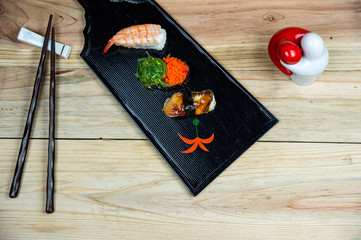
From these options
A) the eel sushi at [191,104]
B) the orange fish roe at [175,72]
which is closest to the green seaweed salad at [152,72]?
the orange fish roe at [175,72]

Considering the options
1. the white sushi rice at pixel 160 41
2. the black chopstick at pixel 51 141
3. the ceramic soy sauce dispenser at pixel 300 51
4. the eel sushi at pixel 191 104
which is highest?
the ceramic soy sauce dispenser at pixel 300 51

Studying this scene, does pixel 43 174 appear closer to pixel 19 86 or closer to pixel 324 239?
pixel 19 86

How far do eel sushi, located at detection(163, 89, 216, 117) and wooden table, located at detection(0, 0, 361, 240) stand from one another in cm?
24

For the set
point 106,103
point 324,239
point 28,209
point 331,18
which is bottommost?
point 28,209

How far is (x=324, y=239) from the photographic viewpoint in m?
1.49

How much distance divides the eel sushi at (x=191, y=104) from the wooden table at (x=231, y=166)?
0.24 meters

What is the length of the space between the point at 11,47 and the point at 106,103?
0.72m

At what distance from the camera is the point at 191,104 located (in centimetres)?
156

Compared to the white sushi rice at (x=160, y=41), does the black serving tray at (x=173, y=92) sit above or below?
below

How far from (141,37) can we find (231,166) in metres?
0.91

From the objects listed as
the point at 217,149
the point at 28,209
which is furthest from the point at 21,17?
the point at 217,149

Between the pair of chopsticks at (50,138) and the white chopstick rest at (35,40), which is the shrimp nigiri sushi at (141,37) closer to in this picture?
the white chopstick rest at (35,40)

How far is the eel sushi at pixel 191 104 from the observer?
155cm

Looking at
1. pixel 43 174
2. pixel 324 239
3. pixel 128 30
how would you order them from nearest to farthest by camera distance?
1. pixel 324 239
2. pixel 43 174
3. pixel 128 30
